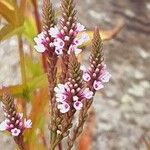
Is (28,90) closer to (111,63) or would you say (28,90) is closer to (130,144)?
(130,144)

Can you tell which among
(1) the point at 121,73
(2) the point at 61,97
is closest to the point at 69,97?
(2) the point at 61,97

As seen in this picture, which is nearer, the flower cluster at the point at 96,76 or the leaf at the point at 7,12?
the flower cluster at the point at 96,76

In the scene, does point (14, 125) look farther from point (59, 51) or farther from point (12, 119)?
point (59, 51)

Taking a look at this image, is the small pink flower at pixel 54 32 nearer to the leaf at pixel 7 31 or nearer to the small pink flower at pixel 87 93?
the small pink flower at pixel 87 93

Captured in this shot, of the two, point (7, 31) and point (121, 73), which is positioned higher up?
point (7, 31)

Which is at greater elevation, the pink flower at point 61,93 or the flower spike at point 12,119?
the pink flower at point 61,93

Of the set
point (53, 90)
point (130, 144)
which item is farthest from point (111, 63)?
point (53, 90)

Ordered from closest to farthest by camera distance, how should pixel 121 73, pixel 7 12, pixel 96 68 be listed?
pixel 96 68
pixel 7 12
pixel 121 73

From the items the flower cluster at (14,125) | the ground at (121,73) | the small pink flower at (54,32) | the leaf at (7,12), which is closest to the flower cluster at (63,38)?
the small pink flower at (54,32)
